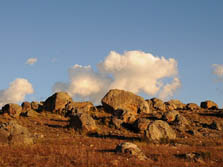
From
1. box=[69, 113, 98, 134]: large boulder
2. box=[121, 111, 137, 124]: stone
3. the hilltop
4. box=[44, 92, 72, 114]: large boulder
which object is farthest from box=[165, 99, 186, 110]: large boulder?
box=[69, 113, 98, 134]: large boulder

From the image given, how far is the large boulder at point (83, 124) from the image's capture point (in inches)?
1067

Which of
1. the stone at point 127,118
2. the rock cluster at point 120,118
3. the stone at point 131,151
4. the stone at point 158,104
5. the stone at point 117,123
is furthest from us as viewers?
the stone at point 158,104

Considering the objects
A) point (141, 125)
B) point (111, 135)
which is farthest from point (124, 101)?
point (111, 135)

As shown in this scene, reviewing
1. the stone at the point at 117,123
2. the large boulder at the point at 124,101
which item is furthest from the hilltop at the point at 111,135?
the stone at the point at 117,123

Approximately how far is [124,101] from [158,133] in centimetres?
2175

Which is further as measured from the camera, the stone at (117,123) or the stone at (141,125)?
the stone at (117,123)

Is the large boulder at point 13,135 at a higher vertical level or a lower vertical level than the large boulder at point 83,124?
lower

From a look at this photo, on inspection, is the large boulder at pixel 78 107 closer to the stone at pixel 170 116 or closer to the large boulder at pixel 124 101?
the large boulder at pixel 124 101

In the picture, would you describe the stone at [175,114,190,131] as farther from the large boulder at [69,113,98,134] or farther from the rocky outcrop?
the large boulder at [69,113,98,134]

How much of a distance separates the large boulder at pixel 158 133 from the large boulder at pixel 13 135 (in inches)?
368

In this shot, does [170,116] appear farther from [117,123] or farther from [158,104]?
[158,104]

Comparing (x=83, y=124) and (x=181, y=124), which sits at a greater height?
(x=181, y=124)

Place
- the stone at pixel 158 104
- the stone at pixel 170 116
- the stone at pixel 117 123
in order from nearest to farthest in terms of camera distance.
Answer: the stone at pixel 117 123
the stone at pixel 170 116
the stone at pixel 158 104

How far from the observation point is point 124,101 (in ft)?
146
